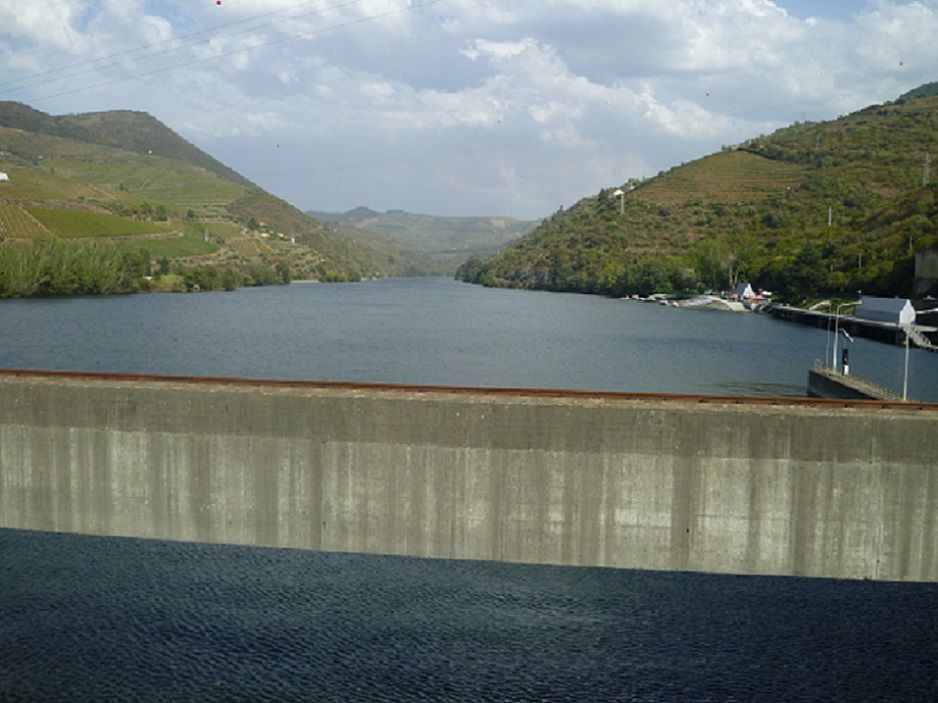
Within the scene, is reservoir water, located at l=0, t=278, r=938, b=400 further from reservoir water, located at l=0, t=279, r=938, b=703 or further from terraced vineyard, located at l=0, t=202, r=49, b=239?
terraced vineyard, located at l=0, t=202, r=49, b=239

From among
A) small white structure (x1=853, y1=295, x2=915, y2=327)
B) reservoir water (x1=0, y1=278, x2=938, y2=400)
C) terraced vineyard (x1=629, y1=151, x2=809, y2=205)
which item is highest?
terraced vineyard (x1=629, y1=151, x2=809, y2=205)

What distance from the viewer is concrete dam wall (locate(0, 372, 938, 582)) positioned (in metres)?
15.2

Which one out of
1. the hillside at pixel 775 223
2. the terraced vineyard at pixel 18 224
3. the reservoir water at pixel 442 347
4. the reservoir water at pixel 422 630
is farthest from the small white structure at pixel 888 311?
the terraced vineyard at pixel 18 224

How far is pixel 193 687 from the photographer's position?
1552 centimetres

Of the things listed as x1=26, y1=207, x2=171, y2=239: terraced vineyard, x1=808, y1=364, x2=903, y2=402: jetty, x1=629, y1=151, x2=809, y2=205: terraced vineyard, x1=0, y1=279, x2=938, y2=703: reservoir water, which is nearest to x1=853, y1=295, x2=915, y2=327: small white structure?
x1=808, y1=364, x2=903, y2=402: jetty

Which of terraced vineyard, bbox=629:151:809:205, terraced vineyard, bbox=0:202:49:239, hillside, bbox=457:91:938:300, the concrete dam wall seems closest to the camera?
the concrete dam wall

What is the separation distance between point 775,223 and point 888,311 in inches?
2532

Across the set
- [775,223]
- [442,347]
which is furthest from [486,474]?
[775,223]

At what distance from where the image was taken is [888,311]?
7100cm

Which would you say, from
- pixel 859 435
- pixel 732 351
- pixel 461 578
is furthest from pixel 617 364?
pixel 859 435

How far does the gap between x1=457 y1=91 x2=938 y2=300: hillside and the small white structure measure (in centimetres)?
1028

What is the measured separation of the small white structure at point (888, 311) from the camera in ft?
223

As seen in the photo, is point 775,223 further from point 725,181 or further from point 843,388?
point 843,388

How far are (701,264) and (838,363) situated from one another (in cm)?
7624
